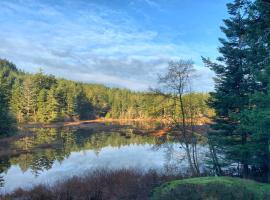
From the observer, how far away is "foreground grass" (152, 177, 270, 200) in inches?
268

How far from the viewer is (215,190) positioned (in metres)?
6.87

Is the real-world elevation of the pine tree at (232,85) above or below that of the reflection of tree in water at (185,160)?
above

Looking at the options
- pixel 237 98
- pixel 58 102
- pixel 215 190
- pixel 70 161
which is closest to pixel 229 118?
pixel 237 98

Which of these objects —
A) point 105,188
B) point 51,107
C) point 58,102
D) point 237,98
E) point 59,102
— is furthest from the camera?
point 59,102

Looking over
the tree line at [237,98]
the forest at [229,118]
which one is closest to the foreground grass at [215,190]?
the forest at [229,118]

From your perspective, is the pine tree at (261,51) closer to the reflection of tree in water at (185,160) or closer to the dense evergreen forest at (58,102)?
the reflection of tree in water at (185,160)

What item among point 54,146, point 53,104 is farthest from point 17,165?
point 53,104

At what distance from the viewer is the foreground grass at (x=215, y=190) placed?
6.80m

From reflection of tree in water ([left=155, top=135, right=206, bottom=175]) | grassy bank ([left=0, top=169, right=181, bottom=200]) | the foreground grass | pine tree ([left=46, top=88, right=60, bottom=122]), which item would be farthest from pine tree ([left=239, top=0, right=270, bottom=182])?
pine tree ([left=46, top=88, right=60, bottom=122])

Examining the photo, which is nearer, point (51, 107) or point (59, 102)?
point (51, 107)

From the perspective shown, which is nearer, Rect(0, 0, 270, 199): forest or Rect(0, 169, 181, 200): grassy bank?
Rect(0, 0, 270, 199): forest

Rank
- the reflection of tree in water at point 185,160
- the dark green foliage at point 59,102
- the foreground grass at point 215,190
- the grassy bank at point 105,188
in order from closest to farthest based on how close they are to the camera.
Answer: the foreground grass at point 215,190, the grassy bank at point 105,188, the reflection of tree in water at point 185,160, the dark green foliage at point 59,102

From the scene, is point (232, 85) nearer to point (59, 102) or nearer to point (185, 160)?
point (185, 160)

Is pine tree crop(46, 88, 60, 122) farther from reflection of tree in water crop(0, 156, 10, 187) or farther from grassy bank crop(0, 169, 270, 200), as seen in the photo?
grassy bank crop(0, 169, 270, 200)
